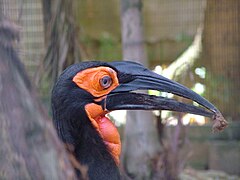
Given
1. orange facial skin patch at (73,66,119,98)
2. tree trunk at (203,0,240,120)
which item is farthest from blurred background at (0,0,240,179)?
orange facial skin patch at (73,66,119,98)

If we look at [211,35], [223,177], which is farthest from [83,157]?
[211,35]

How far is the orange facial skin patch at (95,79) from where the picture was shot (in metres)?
2.92

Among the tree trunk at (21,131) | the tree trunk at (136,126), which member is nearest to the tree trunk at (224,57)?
the tree trunk at (136,126)

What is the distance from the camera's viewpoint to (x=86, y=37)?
8.24 m

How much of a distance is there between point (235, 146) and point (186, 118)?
2.66ft

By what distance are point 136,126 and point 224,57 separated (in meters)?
1.96

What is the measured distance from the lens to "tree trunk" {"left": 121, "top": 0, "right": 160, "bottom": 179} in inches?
194

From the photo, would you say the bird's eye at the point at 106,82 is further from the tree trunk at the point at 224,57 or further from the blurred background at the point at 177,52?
the tree trunk at the point at 224,57

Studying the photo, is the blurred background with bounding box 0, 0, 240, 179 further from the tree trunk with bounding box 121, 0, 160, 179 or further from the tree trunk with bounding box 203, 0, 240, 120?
the tree trunk with bounding box 121, 0, 160, 179

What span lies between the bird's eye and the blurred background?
852 millimetres

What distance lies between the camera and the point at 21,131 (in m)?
1.59

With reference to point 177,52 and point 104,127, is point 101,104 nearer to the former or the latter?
point 104,127

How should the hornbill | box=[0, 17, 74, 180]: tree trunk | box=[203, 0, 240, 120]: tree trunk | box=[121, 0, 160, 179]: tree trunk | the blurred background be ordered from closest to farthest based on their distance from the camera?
box=[0, 17, 74, 180]: tree trunk → the hornbill → box=[121, 0, 160, 179]: tree trunk → the blurred background → box=[203, 0, 240, 120]: tree trunk

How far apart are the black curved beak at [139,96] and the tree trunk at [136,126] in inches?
76.4
